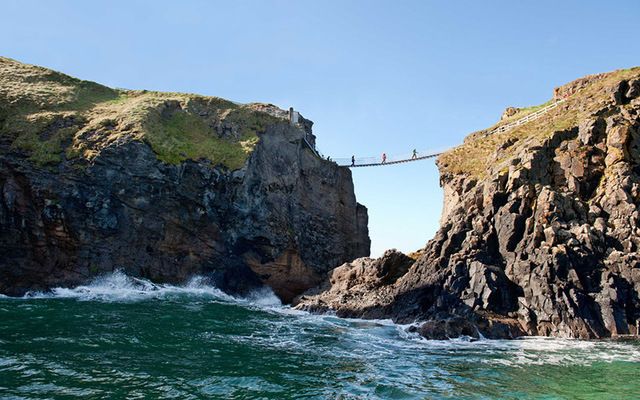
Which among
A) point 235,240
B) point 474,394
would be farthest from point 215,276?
point 474,394

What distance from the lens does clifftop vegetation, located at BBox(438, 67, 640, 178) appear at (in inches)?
1732

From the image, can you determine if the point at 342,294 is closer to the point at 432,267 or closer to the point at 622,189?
the point at 432,267

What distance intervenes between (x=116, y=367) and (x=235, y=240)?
30.1 metres

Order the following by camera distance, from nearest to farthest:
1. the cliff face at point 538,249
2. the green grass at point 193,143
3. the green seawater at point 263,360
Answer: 1. the green seawater at point 263,360
2. the cliff face at point 538,249
3. the green grass at point 193,143

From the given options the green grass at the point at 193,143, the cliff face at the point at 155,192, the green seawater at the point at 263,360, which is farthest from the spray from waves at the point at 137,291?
the green grass at the point at 193,143

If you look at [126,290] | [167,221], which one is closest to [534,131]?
[167,221]

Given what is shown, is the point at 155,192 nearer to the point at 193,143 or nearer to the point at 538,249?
the point at 193,143

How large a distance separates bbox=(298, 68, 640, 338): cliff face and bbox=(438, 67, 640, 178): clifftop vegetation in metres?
0.22

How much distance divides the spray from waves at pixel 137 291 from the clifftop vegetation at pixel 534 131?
2385 centimetres

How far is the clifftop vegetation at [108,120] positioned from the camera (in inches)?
1745

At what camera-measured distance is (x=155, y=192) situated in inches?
1759

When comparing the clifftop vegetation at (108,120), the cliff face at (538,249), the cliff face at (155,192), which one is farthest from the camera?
the clifftop vegetation at (108,120)

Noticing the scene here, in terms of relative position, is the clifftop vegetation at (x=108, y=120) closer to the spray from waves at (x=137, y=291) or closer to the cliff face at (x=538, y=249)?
the spray from waves at (x=137, y=291)

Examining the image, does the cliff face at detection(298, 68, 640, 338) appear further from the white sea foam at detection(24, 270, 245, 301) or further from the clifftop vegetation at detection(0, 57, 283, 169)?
the clifftop vegetation at detection(0, 57, 283, 169)
